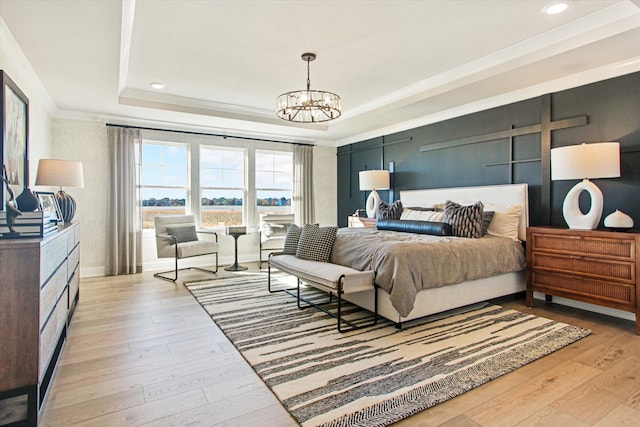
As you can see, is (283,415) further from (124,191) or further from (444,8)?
(124,191)

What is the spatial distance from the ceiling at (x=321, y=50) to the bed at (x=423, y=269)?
1353mm

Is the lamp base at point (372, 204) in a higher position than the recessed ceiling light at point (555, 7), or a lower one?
lower

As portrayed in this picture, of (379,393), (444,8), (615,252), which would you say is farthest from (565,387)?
(444,8)

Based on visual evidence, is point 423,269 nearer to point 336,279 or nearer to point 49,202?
point 336,279

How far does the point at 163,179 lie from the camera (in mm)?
5770

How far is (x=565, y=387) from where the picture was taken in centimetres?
202

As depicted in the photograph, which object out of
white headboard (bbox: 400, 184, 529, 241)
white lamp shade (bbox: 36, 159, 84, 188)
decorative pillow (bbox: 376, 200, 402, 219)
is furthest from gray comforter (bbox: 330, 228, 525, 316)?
white lamp shade (bbox: 36, 159, 84, 188)

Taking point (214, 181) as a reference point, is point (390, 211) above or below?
below

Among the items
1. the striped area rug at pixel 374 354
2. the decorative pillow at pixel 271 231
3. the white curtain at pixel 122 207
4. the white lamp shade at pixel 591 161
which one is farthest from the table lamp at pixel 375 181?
the white curtain at pixel 122 207

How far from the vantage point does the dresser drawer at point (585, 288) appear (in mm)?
2840

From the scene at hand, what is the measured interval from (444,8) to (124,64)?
3.21m

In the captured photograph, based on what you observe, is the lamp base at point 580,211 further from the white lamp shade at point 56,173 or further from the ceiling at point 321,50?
the white lamp shade at point 56,173

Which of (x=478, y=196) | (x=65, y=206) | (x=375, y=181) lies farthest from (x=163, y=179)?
(x=478, y=196)

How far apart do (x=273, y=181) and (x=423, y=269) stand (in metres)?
4.40
